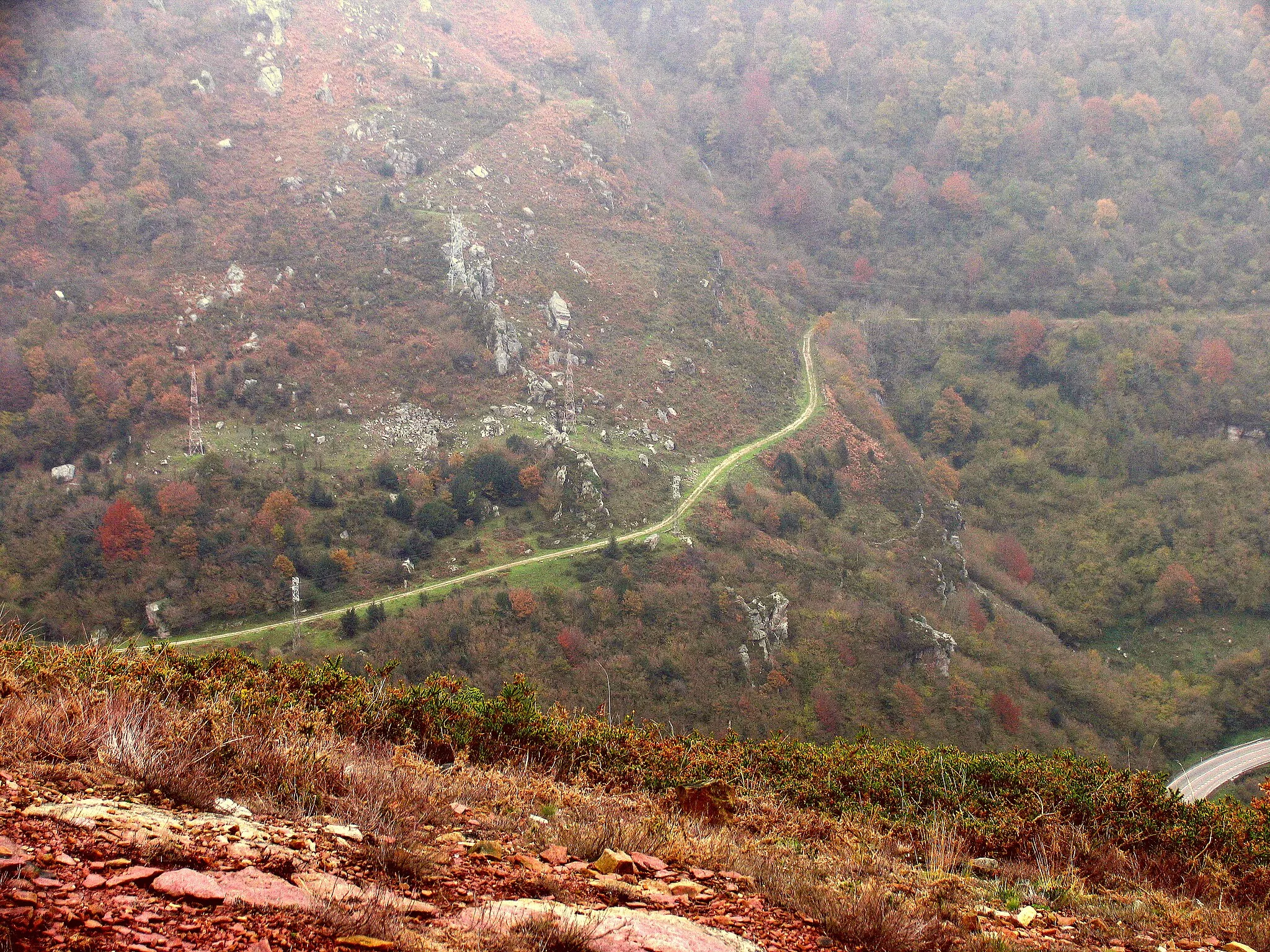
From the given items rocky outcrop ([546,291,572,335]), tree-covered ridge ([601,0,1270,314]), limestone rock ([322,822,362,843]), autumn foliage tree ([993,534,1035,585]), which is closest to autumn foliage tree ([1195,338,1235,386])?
tree-covered ridge ([601,0,1270,314])

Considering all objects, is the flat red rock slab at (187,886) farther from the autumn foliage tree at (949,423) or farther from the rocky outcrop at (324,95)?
the rocky outcrop at (324,95)

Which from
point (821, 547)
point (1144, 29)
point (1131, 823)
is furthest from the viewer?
point (1144, 29)

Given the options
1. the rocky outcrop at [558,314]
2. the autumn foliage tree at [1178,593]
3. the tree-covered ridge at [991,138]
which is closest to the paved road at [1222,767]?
the autumn foliage tree at [1178,593]

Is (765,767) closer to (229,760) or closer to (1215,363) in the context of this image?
(229,760)

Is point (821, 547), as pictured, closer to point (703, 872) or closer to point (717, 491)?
point (717, 491)

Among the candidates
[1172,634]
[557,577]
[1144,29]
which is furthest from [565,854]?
[1144,29]
